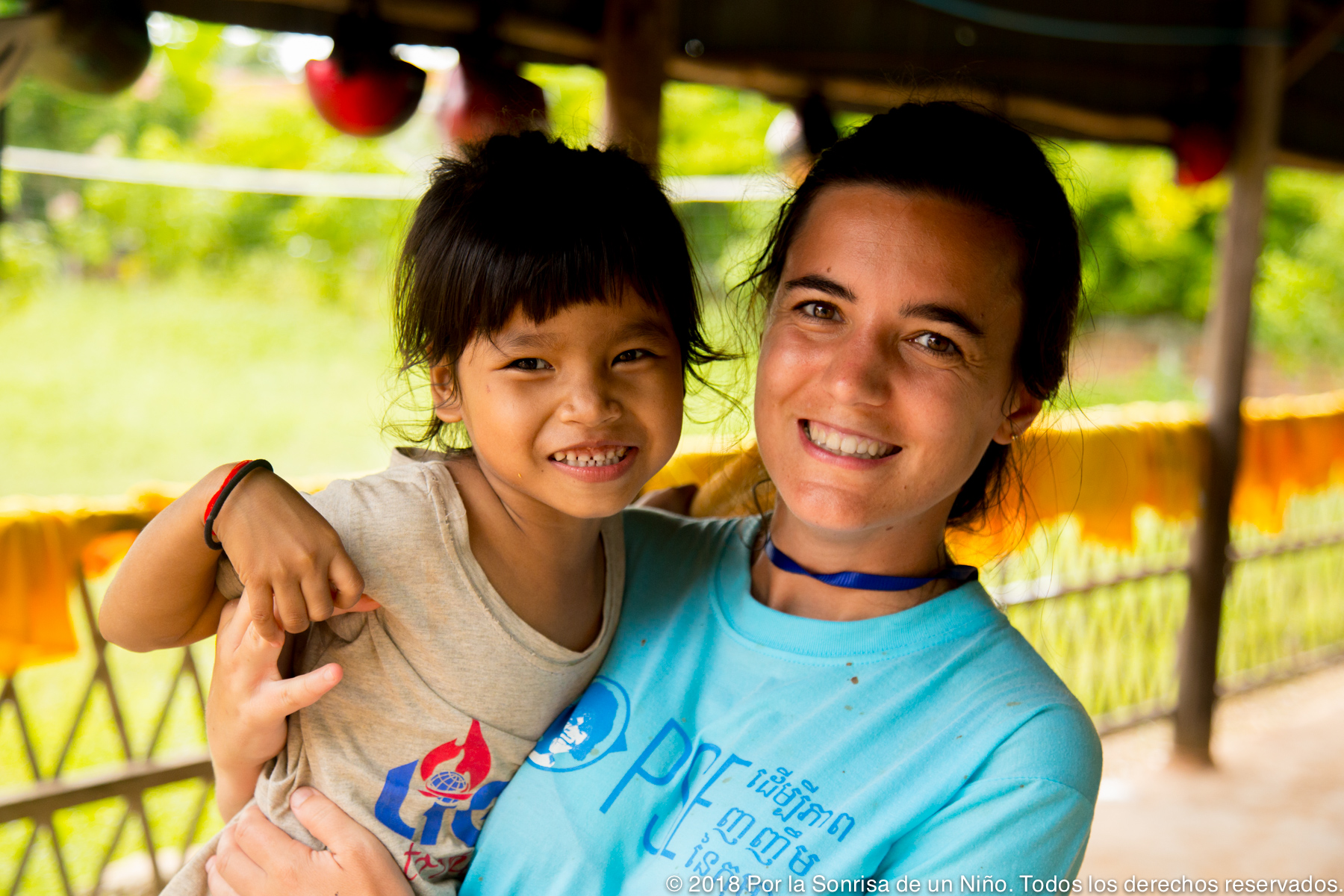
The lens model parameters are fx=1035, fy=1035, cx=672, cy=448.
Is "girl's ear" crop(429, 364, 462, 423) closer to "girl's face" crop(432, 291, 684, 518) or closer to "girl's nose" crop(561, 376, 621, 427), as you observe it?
"girl's face" crop(432, 291, 684, 518)

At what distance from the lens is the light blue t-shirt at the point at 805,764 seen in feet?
3.03

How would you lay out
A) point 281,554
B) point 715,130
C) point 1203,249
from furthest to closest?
point 1203,249 < point 715,130 < point 281,554

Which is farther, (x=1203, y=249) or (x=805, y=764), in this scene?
(x=1203, y=249)

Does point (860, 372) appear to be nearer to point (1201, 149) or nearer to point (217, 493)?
point (217, 493)

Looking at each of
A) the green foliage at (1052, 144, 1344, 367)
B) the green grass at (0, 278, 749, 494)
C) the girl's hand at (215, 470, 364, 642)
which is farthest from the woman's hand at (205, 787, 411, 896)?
the green foliage at (1052, 144, 1344, 367)

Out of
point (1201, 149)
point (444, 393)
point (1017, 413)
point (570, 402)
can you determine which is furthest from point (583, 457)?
point (1201, 149)

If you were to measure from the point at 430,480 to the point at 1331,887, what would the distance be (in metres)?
3.31

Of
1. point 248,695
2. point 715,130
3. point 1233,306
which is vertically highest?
point 248,695


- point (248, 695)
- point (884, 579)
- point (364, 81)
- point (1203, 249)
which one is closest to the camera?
point (248, 695)

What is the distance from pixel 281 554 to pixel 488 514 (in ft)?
0.94

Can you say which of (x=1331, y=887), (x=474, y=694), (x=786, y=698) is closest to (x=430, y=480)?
(x=474, y=694)

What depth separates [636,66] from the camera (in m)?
2.43

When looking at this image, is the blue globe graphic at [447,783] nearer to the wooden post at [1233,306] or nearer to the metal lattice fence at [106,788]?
the metal lattice fence at [106,788]

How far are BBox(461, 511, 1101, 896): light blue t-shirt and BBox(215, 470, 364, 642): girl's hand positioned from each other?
0.31m
